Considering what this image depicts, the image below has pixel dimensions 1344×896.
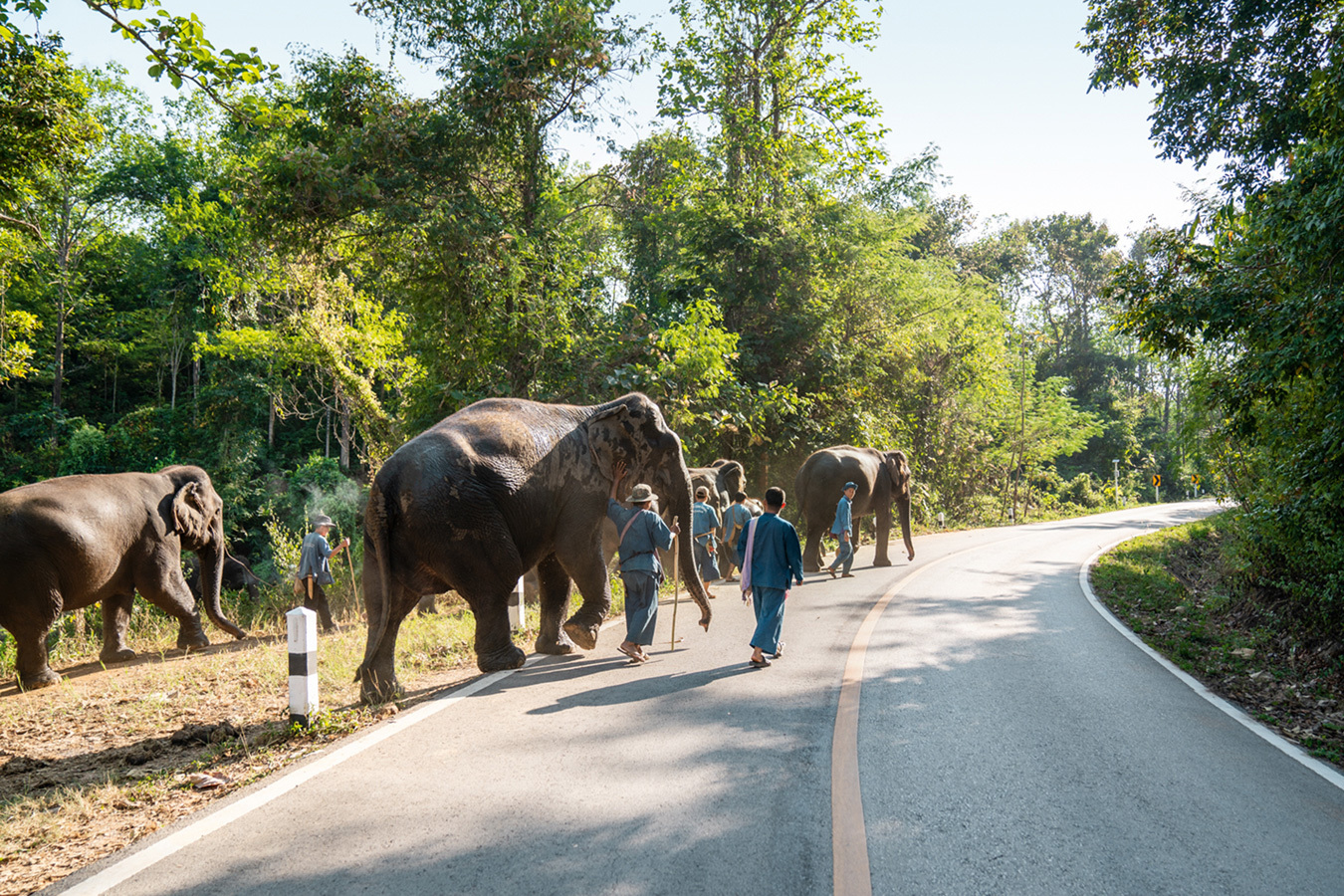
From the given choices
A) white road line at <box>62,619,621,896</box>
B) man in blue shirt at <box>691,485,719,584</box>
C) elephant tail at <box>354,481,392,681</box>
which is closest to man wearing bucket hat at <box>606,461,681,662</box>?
white road line at <box>62,619,621,896</box>

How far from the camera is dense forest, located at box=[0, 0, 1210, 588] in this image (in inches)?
524

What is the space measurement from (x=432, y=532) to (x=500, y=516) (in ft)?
2.06

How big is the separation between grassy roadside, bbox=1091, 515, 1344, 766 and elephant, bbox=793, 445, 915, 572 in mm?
4446

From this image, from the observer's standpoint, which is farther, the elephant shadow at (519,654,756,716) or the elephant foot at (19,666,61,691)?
the elephant foot at (19,666,61,691)

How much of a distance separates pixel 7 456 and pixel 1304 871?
39.2 metres

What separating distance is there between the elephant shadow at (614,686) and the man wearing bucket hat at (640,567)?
293mm

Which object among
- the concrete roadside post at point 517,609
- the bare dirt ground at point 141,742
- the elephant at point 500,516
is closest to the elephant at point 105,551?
the bare dirt ground at point 141,742

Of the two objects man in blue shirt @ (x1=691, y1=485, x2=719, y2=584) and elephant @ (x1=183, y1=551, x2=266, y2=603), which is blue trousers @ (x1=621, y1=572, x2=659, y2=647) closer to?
man in blue shirt @ (x1=691, y1=485, x2=719, y2=584)

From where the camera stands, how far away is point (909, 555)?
18.8 m

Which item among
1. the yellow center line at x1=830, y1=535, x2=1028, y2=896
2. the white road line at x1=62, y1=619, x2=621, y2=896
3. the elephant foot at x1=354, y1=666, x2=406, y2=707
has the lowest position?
the yellow center line at x1=830, y1=535, x2=1028, y2=896

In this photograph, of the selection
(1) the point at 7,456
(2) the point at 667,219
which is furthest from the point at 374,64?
(1) the point at 7,456

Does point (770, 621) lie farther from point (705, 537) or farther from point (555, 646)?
point (705, 537)

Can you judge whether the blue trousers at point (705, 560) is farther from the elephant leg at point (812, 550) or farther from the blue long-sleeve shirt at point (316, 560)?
the blue long-sleeve shirt at point (316, 560)

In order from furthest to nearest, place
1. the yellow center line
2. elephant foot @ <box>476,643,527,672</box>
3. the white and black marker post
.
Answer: elephant foot @ <box>476,643,527,672</box>
the white and black marker post
the yellow center line
